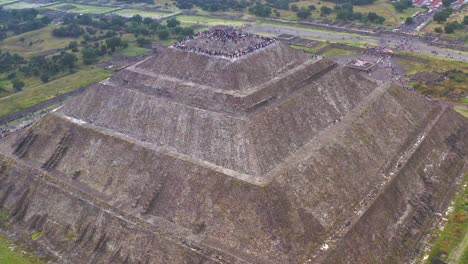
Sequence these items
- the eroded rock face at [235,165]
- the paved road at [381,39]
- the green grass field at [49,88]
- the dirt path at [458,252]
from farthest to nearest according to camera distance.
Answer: the paved road at [381,39] → the green grass field at [49,88] → the dirt path at [458,252] → the eroded rock face at [235,165]

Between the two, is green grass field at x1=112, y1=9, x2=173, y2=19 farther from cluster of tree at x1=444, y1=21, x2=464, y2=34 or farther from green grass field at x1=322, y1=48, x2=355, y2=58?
cluster of tree at x1=444, y1=21, x2=464, y2=34

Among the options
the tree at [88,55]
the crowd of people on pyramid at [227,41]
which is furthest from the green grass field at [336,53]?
the tree at [88,55]

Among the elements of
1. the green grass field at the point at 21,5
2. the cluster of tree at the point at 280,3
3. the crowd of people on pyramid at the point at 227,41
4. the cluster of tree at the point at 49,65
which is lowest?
the green grass field at the point at 21,5

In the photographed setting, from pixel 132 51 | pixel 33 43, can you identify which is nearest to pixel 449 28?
pixel 132 51

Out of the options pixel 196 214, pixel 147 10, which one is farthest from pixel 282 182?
pixel 147 10

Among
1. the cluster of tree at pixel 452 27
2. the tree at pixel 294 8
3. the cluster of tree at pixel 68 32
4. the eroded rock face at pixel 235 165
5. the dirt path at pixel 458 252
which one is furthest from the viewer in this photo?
the tree at pixel 294 8

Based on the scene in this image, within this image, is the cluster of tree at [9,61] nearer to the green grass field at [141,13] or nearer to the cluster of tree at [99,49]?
the cluster of tree at [99,49]

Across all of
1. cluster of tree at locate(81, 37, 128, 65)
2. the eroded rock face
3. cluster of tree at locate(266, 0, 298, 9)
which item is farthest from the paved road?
the eroded rock face
